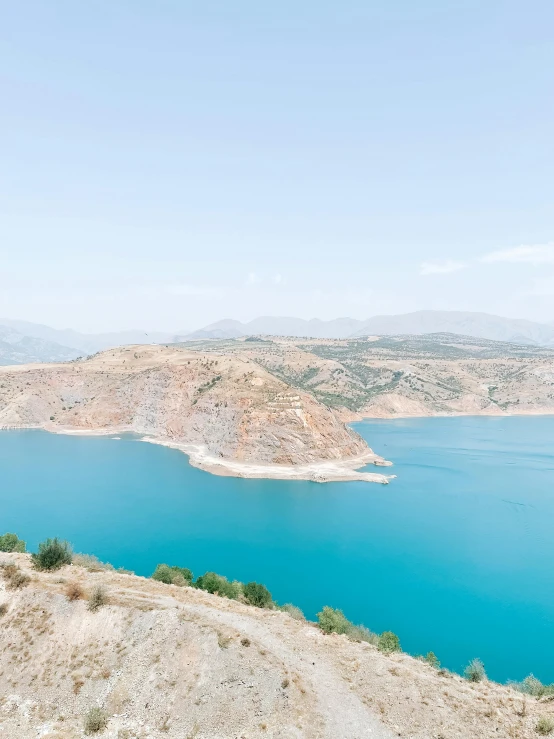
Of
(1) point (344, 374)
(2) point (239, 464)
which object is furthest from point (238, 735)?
(1) point (344, 374)

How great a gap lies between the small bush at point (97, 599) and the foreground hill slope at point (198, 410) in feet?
196

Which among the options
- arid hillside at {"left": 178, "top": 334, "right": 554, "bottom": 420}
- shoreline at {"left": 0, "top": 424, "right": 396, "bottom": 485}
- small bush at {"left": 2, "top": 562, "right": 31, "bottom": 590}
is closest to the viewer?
small bush at {"left": 2, "top": 562, "right": 31, "bottom": 590}

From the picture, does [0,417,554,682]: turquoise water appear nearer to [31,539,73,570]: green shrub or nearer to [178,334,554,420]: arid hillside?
[31,539,73,570]: green shrub

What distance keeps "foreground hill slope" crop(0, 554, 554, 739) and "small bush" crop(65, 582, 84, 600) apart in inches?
5.0

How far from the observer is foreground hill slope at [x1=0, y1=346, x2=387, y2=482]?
299 ft

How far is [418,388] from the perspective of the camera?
17188 cm

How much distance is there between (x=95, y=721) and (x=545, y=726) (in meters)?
17.3

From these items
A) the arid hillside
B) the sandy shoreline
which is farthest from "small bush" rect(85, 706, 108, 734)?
the arid hillside

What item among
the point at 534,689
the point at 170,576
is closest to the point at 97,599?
the point at 170,576

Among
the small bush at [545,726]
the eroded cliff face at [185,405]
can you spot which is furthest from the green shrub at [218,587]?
the eroded cliff face at [185,405]

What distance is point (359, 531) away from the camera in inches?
2426

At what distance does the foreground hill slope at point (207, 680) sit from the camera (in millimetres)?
18203

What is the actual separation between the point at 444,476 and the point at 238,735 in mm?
76891

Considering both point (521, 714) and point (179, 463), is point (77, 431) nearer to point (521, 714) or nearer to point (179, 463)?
point (179, 463)
